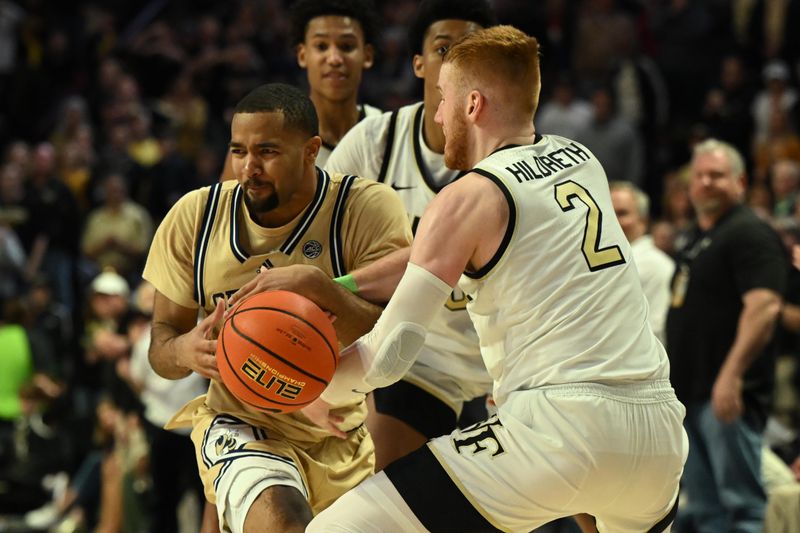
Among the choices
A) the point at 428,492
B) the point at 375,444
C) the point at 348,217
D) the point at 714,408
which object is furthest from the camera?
the point at 714,408

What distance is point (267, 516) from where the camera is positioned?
13.1ft

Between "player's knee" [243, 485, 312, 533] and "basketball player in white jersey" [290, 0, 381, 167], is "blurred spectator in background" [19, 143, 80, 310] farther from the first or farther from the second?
"player's knee" [243, 485, 312, 533]

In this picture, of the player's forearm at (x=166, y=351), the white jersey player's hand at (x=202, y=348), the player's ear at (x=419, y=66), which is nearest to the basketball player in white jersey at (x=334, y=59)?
the player's ear at (x=419, y=66)

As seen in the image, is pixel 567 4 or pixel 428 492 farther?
pixel 567 4

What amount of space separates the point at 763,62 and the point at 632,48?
1.54 meters

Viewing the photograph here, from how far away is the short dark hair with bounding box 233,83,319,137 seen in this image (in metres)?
4.36

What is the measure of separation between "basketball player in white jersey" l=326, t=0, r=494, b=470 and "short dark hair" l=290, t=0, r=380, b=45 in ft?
2.17

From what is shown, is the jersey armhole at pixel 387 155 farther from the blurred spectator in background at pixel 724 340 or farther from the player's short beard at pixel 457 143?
the blurred spectator in background at pixel 724 340

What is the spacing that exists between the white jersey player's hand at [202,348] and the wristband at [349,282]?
0.42 metres

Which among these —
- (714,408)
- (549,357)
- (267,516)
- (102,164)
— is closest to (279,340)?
(267,516)

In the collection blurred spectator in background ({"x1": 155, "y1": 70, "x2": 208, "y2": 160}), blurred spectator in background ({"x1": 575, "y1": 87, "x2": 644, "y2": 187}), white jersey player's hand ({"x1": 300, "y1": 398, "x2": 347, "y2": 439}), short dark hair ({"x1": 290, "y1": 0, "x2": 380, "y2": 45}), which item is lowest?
blurred spectator in background ({"x1": 155, "y1": 70, "x2": 208, "y2": 160})

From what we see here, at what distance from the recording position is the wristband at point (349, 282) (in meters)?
4.27

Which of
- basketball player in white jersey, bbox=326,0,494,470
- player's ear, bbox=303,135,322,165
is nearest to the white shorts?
player's ear, bbox=303,135,322,165

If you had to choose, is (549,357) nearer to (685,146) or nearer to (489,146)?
(489,146)
